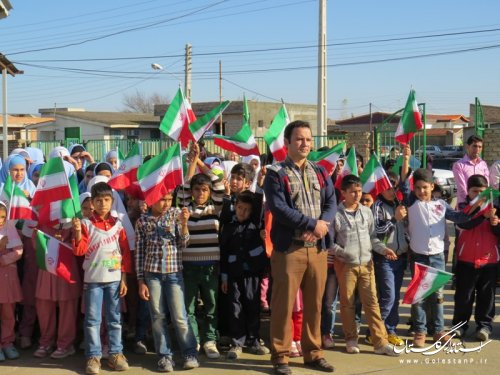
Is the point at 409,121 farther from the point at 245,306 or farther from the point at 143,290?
the point at 143,290

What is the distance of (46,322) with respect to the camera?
5.75m

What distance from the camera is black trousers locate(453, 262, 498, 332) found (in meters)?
6.14

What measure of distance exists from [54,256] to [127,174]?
1.08 m

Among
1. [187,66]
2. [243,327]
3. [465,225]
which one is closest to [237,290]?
[243,327]

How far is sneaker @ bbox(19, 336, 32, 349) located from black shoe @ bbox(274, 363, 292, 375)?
2.42 m

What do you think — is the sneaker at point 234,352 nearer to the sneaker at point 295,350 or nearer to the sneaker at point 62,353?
the sneaker at point 295,350

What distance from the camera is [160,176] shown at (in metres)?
5.55

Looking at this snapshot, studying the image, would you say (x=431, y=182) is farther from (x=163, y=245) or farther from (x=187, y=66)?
(x=187, y=66)

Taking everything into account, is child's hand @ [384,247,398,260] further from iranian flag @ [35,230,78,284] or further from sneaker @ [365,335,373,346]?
iranian flag @ [35,230,78,284]

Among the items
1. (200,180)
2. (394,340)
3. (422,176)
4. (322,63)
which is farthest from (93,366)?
(322,63)

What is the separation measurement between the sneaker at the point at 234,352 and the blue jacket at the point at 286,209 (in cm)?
111

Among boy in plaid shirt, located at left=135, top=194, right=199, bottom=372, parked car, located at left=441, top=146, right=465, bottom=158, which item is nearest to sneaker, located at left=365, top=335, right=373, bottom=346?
boy in plaid shirt, located at left=135, top=194, right=199, bottom=372

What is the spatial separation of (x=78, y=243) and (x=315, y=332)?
84.6 inches

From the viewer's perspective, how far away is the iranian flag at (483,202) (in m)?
5.94
